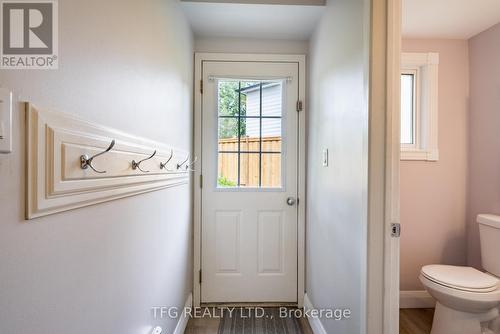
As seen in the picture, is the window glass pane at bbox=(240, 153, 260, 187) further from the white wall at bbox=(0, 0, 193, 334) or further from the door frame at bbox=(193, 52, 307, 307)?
the white wall at bbox=(0, 0, 193, 334)

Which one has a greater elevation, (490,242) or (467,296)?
(490,242)

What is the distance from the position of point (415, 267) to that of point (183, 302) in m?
1.92

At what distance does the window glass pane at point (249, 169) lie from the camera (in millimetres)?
2295

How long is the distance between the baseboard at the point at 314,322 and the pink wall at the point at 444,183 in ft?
2.86

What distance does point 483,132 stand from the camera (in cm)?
212

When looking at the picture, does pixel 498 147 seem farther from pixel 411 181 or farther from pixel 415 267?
pixel 415 267

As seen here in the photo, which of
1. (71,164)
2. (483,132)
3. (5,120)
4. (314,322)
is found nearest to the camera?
(5,120)

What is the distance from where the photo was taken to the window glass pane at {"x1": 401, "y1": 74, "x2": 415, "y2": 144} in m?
2.34

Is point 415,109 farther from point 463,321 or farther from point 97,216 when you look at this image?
point 97,216

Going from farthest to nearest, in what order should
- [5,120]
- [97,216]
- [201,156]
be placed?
[201,156] < [97,216] < [5,120]

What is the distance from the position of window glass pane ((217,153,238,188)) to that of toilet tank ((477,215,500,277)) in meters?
1.88

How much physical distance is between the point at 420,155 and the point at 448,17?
3.39 feet

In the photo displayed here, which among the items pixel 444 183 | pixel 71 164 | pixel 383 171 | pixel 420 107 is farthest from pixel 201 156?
pixel 444 183

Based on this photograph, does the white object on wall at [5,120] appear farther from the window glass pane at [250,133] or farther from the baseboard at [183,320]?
the window glass pane at [250,133]
